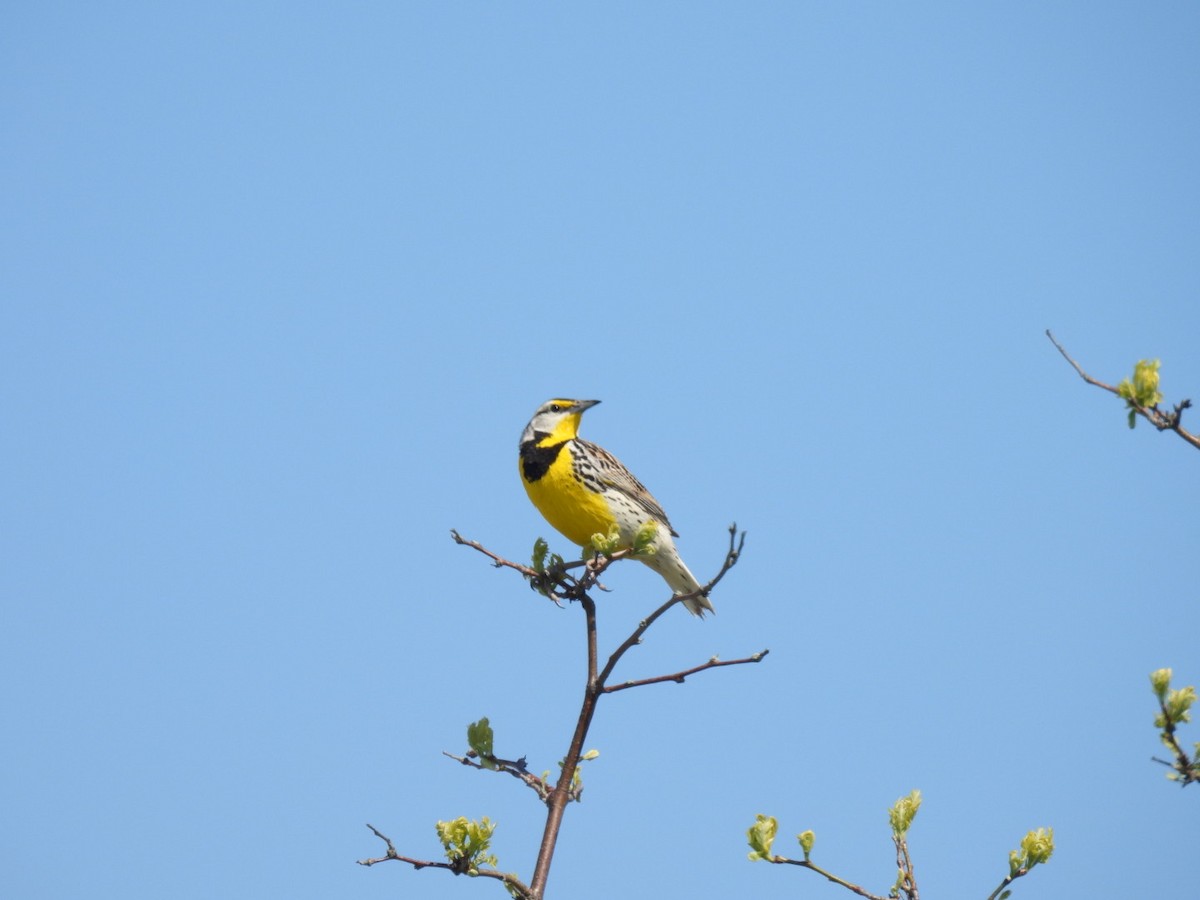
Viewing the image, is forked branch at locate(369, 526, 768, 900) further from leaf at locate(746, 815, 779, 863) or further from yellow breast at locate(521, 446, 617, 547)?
yellow breast at locate(521, 446, 617, 547)

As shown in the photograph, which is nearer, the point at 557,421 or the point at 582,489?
the point at 582,489

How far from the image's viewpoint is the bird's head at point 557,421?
6.95 meters

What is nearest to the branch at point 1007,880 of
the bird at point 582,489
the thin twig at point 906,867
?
the thin twig at point 906,867

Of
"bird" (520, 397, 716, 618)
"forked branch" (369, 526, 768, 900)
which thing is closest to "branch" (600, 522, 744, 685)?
"forked branch" (369, 526, 768, 900)

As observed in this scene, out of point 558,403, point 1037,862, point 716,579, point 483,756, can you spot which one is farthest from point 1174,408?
point 558,403

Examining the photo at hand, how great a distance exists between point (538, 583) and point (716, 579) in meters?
1.23

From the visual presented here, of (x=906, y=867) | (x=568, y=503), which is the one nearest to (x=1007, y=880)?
(x=906, y=867)

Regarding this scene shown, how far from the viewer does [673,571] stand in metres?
6.87

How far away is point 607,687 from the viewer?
2.88 meters

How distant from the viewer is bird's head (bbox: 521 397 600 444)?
6945 mm

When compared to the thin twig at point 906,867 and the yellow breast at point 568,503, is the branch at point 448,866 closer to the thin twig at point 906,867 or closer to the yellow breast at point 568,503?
the thin twig at point 906,867

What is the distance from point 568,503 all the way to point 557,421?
0.77 m

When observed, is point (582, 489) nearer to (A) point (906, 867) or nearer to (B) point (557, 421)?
(B) point (557, 421)

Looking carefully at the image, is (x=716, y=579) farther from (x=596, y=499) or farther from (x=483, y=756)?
(x=596, y=499)
